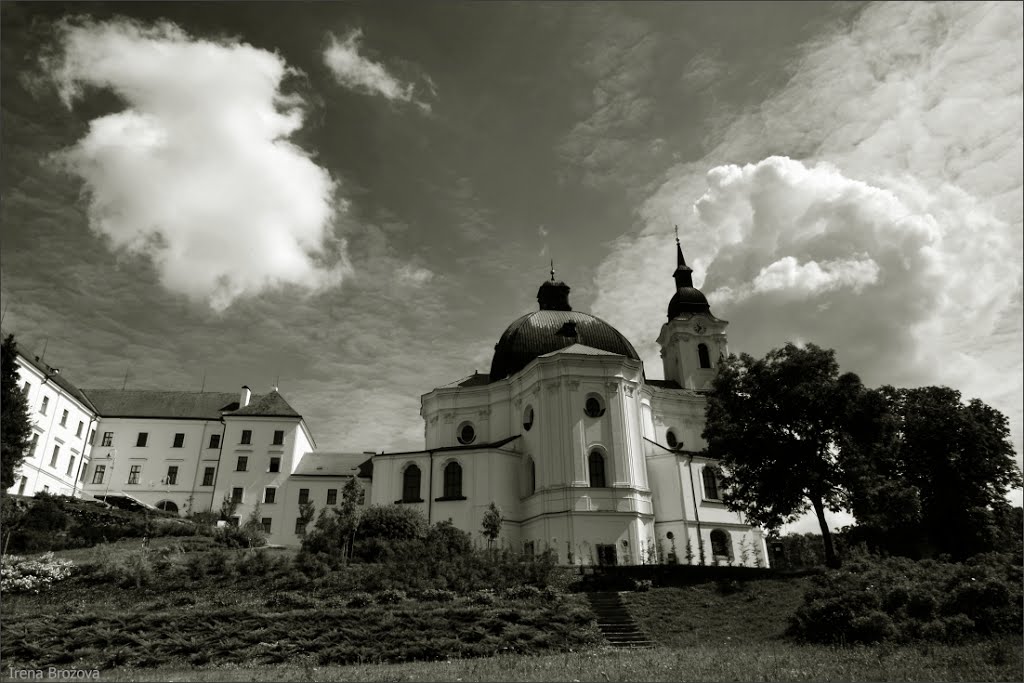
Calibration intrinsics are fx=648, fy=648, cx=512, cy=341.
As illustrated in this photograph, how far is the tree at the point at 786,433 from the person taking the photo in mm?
31781

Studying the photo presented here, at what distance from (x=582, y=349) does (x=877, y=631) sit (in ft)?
92.7

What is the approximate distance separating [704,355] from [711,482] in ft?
50.0

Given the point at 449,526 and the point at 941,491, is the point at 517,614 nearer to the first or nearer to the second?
the point at 449,526

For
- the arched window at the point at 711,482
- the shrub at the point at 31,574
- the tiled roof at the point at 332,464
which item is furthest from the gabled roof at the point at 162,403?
the arched window at the point at 711,482

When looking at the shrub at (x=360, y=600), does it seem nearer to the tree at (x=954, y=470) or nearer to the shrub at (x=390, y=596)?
the shrub at (x=390, y=596)

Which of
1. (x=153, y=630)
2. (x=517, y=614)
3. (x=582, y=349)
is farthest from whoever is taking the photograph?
(x=582, y=349)

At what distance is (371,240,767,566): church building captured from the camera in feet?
128

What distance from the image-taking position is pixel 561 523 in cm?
3869

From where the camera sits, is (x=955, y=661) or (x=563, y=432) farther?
(x=563, y=432)

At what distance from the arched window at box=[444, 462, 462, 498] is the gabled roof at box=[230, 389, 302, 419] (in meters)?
17.0

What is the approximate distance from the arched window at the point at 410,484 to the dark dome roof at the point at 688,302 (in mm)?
26858

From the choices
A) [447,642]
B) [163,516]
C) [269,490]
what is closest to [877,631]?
Answer: [447,642]

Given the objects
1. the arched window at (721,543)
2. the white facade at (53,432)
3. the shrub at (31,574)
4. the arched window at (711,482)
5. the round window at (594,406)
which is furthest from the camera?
the white facade at (53,432)

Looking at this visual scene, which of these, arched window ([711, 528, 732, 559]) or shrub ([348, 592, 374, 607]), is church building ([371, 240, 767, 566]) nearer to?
arched window ([711, 528, 732, 559])
